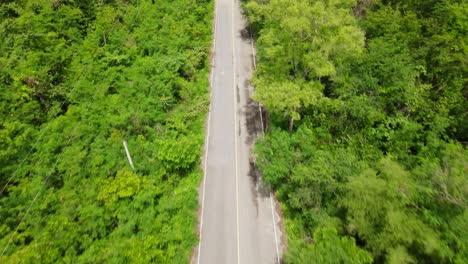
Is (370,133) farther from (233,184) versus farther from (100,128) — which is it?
(100,128)

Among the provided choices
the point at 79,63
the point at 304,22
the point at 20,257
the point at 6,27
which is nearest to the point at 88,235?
the point at 20,257

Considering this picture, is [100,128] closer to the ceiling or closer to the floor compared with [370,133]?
closer to the floor

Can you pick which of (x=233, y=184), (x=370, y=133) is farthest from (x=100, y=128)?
(x=370, y=133)

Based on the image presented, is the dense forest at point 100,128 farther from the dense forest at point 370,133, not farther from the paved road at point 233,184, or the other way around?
the dense forest at point 370,133

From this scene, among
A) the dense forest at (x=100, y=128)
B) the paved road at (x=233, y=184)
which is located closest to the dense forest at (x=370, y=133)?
the paved road at (x=233, y=184)

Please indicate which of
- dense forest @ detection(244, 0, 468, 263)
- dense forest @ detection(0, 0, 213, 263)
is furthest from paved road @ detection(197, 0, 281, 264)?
dense forest @ detection(244, 0, 468, 263)

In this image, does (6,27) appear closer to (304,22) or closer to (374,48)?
(304,22)
